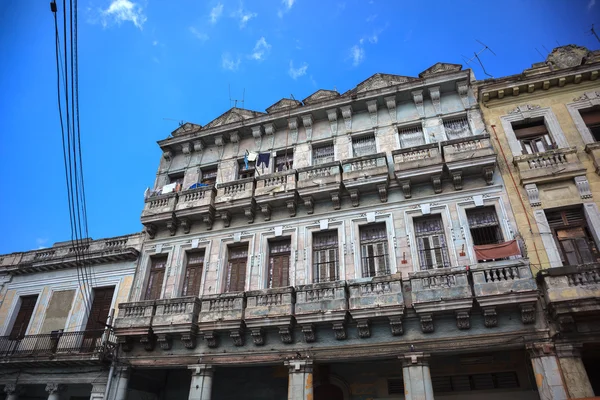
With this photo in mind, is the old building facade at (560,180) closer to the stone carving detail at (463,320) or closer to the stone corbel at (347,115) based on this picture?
the stone carving detail at (463,320)

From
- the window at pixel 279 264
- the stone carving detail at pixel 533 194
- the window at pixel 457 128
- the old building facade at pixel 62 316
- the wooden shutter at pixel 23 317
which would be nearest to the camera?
the stone carving detail at pixel 533 194

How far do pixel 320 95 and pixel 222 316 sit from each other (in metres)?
11.0

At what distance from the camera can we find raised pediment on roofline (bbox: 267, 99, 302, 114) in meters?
18.7

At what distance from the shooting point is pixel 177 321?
14219 mm

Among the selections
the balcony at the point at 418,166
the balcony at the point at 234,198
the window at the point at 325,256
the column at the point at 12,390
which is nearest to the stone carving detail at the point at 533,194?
the balcony at the point at 418,166

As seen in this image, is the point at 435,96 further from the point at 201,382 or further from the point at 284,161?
the point at 201,382

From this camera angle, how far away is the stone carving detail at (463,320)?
1155 centimetres

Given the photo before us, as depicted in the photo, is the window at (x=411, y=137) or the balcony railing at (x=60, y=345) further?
the window at (x=411, y=137)

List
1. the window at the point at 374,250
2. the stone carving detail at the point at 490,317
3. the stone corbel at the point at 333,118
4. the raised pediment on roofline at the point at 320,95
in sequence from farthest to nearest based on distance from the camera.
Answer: the raised pediment on roofline at the point at 320,95, the stone corbel at the point at 333,118, the window at the point at 374,250, the stone carving detail at the point at 490,317

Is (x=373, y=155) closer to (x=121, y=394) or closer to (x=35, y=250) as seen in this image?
(x=121, y=394)

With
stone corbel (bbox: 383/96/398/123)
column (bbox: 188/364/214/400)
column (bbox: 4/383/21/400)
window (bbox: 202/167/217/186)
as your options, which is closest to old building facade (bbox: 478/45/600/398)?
stone corbel (bbox: 383/96/398/123)

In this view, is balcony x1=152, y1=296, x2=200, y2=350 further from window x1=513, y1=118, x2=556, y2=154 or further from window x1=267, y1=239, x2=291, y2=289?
window x1=513, y1=118, x2=556, y2=154

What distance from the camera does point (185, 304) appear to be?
573 inches

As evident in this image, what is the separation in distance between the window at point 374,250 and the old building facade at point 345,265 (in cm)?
4
